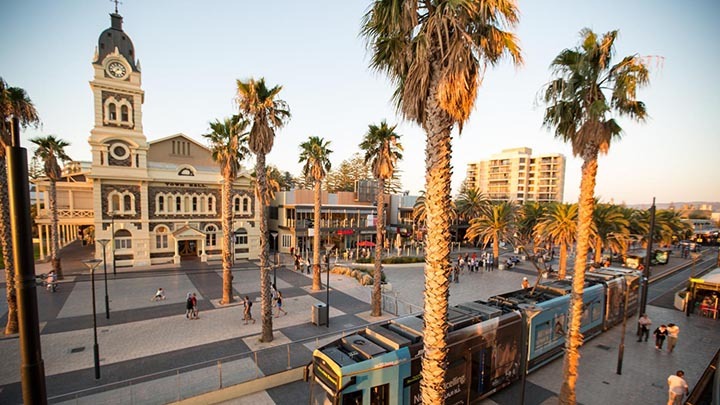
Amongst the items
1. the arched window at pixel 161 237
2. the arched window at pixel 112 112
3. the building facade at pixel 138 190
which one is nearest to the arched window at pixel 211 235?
the building facade at pixel 138 190

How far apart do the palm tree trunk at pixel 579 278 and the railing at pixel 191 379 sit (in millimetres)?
9267

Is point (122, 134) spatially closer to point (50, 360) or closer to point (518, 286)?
point (50, 360)

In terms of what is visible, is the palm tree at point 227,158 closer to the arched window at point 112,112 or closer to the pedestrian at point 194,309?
the pedestrian at point 194,309

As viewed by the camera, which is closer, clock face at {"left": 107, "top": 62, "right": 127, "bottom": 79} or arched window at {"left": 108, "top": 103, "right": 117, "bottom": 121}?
clock face at {"left": 107, "top": 62, "right": 127, "bottom": 79}

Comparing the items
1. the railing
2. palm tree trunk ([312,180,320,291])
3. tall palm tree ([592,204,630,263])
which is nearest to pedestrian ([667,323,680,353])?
tall palm tree ([592,204,630,263])

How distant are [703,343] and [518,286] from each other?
36.6ft

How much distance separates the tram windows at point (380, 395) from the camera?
7.82 m

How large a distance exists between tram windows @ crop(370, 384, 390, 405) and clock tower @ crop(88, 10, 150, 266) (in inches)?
1184

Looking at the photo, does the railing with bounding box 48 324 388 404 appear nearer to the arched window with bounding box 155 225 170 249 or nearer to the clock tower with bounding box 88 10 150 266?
the clock tower with bounding box 88 10 150 266

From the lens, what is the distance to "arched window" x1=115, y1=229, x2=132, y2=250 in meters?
30.0

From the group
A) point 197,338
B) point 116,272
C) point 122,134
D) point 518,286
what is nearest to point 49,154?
point 122,134

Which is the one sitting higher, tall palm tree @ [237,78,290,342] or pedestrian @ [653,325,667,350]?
tall palm tree @ [237,78,290,342]

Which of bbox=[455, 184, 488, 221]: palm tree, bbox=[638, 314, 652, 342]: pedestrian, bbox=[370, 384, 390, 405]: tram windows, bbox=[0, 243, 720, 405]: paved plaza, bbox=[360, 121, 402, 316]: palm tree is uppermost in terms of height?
bbox=[360, 121, 402, 316]: palm tree

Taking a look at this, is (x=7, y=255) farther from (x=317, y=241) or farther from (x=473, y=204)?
(x=473, y=204)
